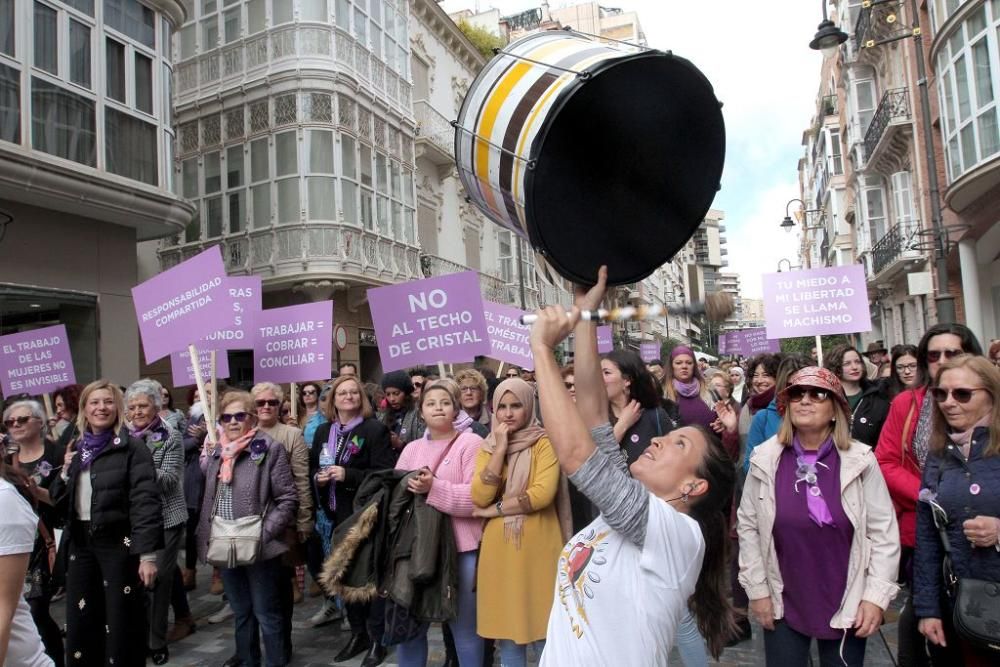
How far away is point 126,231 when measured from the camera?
43.1 ft

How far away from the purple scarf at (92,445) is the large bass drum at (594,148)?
3620mm

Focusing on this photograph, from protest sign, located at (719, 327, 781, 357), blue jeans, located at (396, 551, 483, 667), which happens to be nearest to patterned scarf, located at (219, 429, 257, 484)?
blue jeans, located at (396, 551, 483, 667)

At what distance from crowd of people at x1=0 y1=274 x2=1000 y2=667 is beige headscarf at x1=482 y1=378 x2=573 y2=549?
0.5 inches

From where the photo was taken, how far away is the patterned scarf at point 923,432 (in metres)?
3.68

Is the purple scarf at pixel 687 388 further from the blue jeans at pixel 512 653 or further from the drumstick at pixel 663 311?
the drumstick at pixel 663 311

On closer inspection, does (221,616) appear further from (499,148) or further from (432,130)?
(432,130)

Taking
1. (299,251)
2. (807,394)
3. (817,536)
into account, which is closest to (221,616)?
(817,536)

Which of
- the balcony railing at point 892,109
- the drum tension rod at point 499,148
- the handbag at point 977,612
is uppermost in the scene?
the balcony railing at point 892,109

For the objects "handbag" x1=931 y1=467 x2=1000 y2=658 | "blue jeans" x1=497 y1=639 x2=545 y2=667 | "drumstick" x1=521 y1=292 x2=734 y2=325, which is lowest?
"blue jeans" x1=497 y1=639 x2=545 y2=667

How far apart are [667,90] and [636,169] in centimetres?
20

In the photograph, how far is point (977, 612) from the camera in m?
2.92

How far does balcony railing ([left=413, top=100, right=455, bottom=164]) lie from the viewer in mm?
22042

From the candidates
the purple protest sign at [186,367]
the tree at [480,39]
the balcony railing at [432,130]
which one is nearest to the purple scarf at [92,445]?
the purple protest sign at [186,367]

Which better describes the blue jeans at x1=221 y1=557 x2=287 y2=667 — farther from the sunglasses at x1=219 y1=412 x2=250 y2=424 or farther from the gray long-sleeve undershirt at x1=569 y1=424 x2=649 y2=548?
the gray long-sleeve undershirt at x1=569 y1=424 x2=649 y2=548
